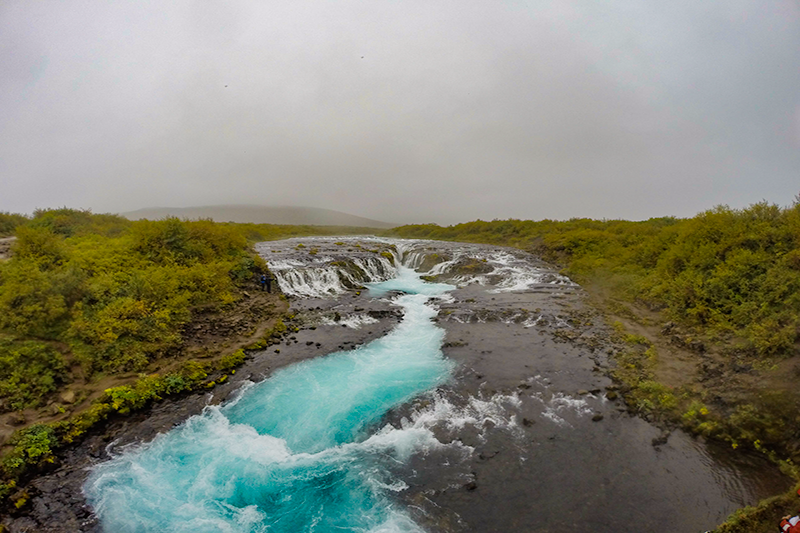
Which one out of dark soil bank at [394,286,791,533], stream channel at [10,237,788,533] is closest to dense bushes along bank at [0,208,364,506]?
stream channel at [10,237,788,533]

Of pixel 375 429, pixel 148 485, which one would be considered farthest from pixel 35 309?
pixel 375 429

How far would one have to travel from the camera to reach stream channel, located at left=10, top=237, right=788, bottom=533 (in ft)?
24.7

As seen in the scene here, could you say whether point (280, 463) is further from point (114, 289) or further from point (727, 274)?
point (727, 274)

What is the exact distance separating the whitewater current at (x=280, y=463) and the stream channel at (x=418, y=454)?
0.13ft

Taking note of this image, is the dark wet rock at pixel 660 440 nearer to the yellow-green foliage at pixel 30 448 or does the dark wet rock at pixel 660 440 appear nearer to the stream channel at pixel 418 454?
the stream channel at pixel 418 454

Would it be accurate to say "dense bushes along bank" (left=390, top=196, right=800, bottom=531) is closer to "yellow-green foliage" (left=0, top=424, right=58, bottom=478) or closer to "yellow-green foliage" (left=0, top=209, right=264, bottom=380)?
"yellow-green foliage" (left=0, top=424, right=58, bottom=478)

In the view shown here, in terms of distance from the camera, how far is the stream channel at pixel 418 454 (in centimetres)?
752

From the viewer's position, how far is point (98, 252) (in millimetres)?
17891

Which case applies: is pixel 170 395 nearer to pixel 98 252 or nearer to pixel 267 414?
pixel 267 414

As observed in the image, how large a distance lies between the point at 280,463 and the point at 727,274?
21.2 metres

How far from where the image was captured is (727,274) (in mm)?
15844

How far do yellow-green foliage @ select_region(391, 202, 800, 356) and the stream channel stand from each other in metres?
5.00

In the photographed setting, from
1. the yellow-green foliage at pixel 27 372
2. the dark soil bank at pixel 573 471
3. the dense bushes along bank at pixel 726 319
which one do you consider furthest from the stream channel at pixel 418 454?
the yellow-green foliage at pixel 27 372

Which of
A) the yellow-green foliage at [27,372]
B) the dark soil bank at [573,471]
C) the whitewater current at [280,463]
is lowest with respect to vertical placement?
the whitewater current at [280,463]
